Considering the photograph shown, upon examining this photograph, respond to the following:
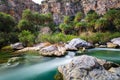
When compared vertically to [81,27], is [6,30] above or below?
above

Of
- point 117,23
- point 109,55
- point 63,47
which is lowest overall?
point 109,55

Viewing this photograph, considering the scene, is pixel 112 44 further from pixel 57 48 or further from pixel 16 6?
pixel 16 6

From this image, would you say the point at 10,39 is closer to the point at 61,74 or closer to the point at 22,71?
the point at 22,71

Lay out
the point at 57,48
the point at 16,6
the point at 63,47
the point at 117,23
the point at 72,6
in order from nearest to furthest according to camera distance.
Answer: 1. the point at 57,48
2. the point at 63,47
3. the point at 117,23
4. the point at 72,6
5. the point at 16,6

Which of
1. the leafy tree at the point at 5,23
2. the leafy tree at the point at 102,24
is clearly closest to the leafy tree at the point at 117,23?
the leafy tree at the point at 102,24

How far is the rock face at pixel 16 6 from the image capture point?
335 ft

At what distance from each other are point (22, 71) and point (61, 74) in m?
9.21

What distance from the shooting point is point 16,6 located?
112125 millimetres

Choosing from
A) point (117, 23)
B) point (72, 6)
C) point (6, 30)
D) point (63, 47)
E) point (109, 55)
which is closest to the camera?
point (109, 55)

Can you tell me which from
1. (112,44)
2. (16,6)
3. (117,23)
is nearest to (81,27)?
(117,23)

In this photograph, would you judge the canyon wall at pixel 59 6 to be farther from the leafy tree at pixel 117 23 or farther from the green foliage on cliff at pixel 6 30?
the green foliage on cliff at pixel 6 30

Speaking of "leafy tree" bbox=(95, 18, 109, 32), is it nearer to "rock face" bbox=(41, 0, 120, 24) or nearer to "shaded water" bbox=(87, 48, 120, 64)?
"shaded water" bbox=(87, 48, 120, 64)

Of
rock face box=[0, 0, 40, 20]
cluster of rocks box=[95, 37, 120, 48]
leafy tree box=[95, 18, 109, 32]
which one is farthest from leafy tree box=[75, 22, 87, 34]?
rock face box=[0, 0, 40, 20]

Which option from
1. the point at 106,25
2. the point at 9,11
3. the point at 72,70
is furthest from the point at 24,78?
the point at 9,11
